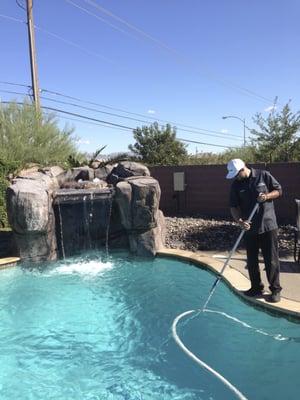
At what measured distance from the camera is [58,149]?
1462cm

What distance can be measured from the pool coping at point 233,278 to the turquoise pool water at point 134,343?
0.11 metres

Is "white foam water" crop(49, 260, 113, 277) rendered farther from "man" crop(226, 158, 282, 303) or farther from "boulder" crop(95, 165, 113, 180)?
"man" crop(226, 158, 282, 303)

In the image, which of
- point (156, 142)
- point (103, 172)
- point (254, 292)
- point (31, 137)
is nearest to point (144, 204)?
point (103, 172)

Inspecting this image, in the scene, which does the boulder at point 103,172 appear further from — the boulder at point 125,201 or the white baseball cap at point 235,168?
the white baseball cap at point 235,168

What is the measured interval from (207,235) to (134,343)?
4667 millimetres

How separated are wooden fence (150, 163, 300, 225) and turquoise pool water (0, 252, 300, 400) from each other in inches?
188

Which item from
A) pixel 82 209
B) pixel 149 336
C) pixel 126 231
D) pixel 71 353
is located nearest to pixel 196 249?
pixel 126 231

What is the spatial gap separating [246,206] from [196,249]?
10.9ft

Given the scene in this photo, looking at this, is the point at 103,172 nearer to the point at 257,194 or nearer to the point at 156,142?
the point at 257,194

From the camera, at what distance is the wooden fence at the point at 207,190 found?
10555mm

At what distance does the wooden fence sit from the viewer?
34.6 ft

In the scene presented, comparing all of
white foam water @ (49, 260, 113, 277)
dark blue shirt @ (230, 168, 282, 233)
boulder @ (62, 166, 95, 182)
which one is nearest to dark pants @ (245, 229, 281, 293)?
dark blue shirt @ (230, 168, 282, 233)

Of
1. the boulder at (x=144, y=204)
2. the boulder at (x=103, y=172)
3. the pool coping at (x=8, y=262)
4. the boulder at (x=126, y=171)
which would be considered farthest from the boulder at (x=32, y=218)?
the boulder at (x=103, y=172)

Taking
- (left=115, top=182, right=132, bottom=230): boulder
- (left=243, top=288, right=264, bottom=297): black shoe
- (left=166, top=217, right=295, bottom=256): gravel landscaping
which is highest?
(left=115, top=182, right=132, bottom=230): boulder
